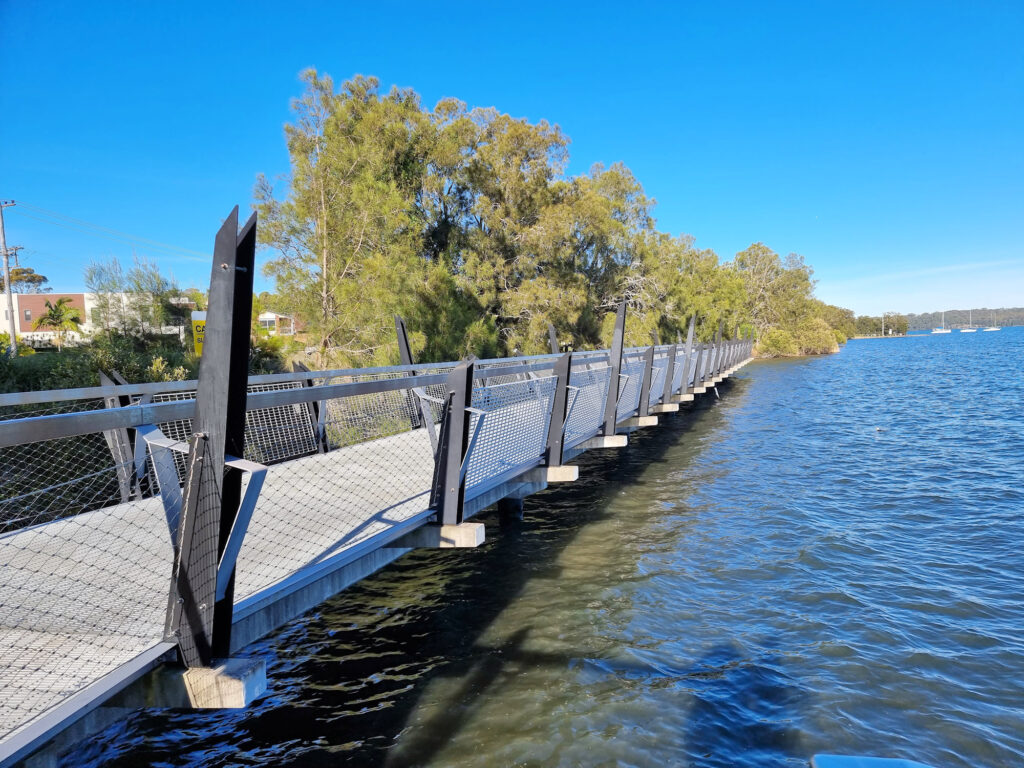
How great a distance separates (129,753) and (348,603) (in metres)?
2.43

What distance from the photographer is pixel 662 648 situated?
527cm

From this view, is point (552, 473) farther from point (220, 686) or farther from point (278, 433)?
point (220, 686)

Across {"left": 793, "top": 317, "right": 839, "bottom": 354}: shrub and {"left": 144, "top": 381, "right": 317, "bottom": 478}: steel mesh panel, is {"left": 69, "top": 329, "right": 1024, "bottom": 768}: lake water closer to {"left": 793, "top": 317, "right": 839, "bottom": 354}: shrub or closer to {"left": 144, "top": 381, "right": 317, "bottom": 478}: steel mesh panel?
{"left": 144, "top": 381, "right": 317, "bottom": 478}: steel mesh panel

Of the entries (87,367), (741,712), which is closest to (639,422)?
(741,712)

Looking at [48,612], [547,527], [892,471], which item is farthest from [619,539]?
[892,471]

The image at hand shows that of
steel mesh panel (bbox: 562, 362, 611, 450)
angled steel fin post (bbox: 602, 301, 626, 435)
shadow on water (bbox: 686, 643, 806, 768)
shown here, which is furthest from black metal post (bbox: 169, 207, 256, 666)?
angled steel fin post (bbox: 602, 301, 626, 435)

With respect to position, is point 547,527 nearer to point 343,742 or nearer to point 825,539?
point 825,539

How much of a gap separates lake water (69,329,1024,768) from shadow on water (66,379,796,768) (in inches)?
0.7

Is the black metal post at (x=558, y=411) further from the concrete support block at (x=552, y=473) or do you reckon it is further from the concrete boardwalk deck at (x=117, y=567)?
the concrete boardwalk deck at (x=117, y=567)

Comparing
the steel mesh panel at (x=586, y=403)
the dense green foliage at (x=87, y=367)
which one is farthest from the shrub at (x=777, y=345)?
the steel mesh panel at (x=586, y=403)

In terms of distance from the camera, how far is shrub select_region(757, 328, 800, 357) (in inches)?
3231

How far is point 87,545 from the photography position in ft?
13.2

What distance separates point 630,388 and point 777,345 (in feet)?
256

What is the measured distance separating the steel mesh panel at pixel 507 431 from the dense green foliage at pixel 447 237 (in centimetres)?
923
